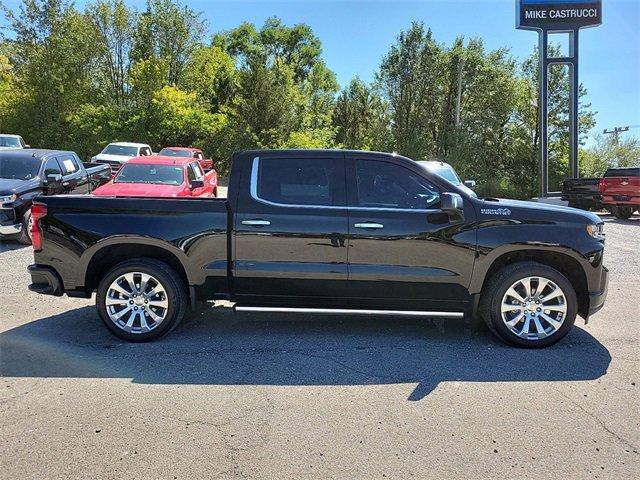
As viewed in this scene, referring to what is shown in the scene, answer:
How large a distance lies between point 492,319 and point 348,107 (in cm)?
4934

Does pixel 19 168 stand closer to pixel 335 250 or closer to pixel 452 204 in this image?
pixel 335 250

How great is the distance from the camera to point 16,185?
386 inches

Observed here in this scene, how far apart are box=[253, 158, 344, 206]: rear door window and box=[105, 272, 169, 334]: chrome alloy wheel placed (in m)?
1.32

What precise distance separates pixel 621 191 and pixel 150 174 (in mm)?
Answer: 13549

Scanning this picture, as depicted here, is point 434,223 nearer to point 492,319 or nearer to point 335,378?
point 492,319

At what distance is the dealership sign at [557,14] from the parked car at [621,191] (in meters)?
10.3

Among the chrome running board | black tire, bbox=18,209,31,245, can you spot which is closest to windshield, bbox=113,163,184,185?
black tire, bbox=18,209,31,245

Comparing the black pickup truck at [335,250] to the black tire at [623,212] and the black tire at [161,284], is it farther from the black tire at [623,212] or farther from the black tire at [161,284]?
the black tire at [623,212]

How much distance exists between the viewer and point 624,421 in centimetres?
364

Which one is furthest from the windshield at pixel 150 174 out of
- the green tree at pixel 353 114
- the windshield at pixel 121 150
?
the green tree at pixel 353 114

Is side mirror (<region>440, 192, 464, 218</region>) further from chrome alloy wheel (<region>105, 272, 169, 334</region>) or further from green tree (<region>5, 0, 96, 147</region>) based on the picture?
green tree (<region>5, 0, 96, 147</region>)

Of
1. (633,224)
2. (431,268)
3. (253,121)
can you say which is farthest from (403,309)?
(253,121)

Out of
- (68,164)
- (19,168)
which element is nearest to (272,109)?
(68,164)

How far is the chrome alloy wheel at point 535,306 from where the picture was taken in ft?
16.3
